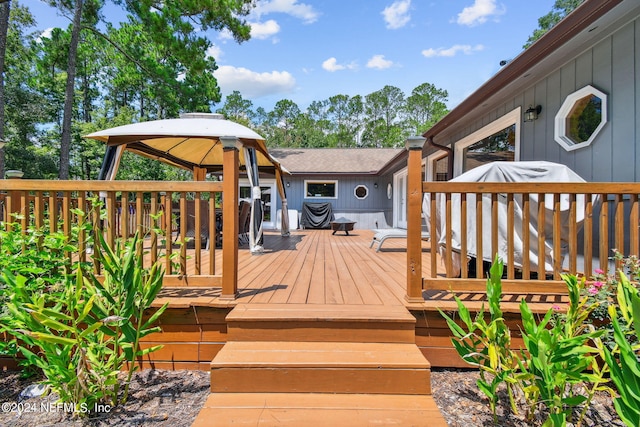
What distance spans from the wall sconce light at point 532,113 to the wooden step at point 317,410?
352cm

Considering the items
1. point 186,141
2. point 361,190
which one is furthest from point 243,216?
point 361,190

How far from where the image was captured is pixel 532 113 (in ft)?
12.1

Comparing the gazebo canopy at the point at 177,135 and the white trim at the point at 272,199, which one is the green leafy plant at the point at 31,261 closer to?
the gazebo canopy at the point at 177,135

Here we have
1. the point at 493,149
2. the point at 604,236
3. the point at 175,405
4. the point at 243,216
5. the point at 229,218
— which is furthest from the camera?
the point at 243,216

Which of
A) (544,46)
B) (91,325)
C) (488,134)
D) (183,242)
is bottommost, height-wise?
(91,325)

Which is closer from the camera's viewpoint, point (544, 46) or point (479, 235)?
point (479, 235)

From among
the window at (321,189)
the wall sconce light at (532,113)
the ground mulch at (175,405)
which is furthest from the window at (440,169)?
the ground mulch at (175,405)

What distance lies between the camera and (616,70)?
2.66 metres

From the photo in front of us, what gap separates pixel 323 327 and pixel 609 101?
320 centimetres

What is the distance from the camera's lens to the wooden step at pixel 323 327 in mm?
2033

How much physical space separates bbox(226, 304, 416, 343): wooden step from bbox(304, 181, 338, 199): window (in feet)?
34.8

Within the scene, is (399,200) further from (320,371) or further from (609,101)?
(320,371)

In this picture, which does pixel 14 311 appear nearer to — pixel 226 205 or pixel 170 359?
pixel 170 359

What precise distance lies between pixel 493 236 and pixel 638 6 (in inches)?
83.7
